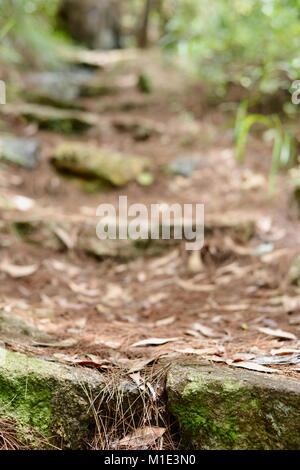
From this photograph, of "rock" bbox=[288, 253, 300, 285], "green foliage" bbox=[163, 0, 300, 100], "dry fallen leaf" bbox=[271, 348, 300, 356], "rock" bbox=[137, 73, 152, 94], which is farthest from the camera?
"rock" bbox=[137, 73, 152, 94]

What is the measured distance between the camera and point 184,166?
417 centimetres

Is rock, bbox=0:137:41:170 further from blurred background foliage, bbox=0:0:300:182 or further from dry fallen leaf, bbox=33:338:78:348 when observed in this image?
dry fallen leaf, bbox=33:338:78:348

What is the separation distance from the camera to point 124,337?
5.97 feet

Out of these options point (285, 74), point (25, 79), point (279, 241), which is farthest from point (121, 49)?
point (279, 241)

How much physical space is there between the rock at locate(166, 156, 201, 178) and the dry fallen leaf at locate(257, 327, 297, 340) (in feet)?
8.02

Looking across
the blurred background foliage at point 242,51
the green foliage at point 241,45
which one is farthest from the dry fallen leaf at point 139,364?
the green foliage at point 241,45

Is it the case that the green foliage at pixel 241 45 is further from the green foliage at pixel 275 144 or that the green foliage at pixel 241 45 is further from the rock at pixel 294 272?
the rock at pixel 294 272

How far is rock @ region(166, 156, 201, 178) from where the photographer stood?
163 inches

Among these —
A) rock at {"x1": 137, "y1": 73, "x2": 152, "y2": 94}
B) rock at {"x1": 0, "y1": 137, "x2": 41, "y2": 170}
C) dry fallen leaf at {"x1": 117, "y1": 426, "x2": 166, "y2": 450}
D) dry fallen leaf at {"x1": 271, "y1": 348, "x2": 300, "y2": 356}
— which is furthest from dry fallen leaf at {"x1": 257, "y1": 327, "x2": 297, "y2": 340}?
rock at {"x1": 137, "y1": 73, "x2": 152, "y2": 94}

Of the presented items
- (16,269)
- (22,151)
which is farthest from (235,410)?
(22,151)

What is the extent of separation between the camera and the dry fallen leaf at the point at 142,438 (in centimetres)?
127

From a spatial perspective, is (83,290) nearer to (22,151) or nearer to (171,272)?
(171,272)

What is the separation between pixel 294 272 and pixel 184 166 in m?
2.04

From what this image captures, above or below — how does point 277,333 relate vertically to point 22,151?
below
